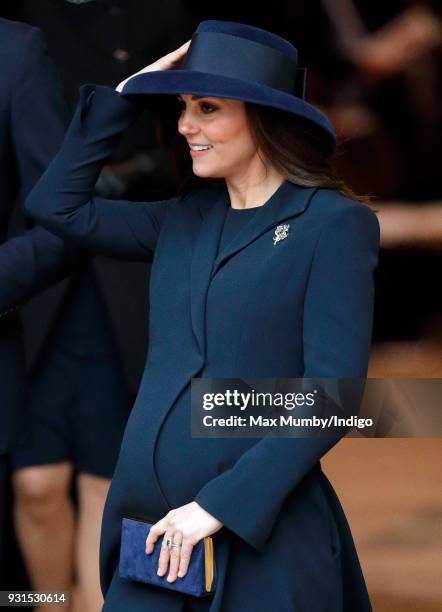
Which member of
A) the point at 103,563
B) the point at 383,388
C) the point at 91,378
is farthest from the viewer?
the point at 91,378

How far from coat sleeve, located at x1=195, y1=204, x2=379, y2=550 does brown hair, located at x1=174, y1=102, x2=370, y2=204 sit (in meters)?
0.14

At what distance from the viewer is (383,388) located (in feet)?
9.46

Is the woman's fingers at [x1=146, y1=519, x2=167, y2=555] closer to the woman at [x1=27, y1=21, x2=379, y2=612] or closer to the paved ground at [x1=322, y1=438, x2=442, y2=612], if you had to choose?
the woman at [x1=27, y1=21, x2=379, y2=612]

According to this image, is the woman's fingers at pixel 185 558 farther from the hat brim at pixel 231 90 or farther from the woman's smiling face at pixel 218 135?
the hat brim at pixel 231 90

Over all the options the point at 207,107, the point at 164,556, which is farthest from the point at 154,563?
the point at 207,107

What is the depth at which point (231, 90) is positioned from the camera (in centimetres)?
248

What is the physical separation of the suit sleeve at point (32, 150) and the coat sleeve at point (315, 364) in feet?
2.36

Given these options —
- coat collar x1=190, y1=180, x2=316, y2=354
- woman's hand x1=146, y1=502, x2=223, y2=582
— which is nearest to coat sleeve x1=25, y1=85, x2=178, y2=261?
coat collar x1=190, y1=180, x2=316, y2=354

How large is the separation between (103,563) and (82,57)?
4.35ft

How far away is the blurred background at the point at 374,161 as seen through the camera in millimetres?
3420

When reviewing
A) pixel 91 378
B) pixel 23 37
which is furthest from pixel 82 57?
pixel 91 378

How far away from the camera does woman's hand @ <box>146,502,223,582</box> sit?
2385 mm

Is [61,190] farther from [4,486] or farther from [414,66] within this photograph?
[414,66]

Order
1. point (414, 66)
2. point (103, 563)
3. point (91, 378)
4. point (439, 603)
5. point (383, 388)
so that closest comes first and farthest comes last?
point (103, 563), point (383, 388), point (91, 378), point (439, 603), point (414, 66)
